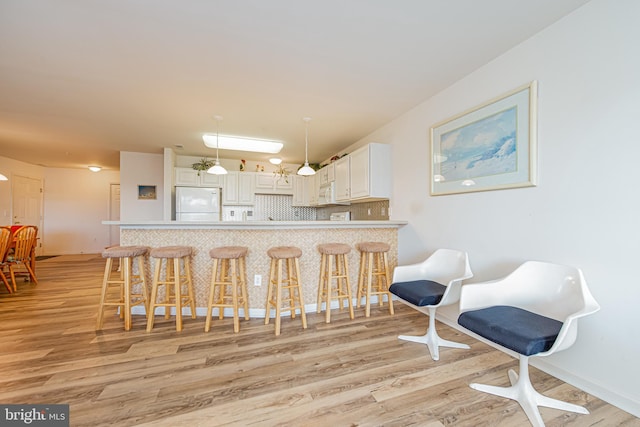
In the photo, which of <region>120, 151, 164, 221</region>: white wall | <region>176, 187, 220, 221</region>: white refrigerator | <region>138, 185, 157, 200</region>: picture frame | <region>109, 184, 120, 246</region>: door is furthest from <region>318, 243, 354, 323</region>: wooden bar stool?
<region>109, 184, 120, 246</region>: door

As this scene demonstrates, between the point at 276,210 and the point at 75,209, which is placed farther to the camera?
the point at 75,209

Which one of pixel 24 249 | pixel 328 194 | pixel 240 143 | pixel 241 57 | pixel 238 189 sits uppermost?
pixel 241 57

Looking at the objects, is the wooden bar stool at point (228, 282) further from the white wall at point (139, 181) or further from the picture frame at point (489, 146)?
the white wall at point (139, 181)

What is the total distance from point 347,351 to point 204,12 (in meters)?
2.58

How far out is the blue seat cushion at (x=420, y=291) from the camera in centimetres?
192

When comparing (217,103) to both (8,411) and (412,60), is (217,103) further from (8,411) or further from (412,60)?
(8,411)

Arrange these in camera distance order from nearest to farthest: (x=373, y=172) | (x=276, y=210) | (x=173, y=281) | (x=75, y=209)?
(x=173, y=281), (x=373, y=172), (x=276, y=210), (x=75, y=209)

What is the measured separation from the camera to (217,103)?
2.84 meters

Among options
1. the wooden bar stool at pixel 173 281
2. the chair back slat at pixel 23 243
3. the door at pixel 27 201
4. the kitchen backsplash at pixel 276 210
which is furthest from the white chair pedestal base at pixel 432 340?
the door at pixel 27 201

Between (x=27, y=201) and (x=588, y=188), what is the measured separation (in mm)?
9594

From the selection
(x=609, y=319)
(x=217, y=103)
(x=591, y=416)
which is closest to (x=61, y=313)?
(x=217, y=103)

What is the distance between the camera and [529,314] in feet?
5.24

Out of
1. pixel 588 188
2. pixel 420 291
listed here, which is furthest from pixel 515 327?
pixel 588 188

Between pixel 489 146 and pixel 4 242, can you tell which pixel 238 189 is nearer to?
pixel 4 242
